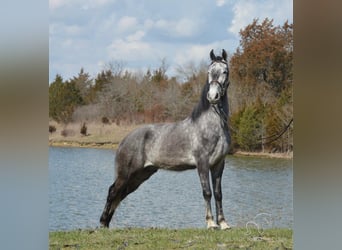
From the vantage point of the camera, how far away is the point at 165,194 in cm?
296

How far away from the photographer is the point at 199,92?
2.99 meters

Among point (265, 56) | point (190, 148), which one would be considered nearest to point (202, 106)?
point (190, 148)

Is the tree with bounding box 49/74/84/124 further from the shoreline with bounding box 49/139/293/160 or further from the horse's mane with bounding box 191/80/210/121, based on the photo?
the horse's mane with bounding box 191/80/210/121

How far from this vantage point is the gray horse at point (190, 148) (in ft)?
9.72

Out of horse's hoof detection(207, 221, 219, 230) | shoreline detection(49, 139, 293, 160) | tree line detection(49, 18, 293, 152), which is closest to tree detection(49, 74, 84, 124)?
tree line detection(49, 18, 293, 152)

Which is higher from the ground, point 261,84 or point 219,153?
point 261,84

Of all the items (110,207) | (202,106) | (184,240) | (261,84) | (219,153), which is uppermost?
(261,84)

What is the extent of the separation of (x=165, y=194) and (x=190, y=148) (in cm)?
28

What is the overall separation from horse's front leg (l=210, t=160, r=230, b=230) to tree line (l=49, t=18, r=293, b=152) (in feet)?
0.49

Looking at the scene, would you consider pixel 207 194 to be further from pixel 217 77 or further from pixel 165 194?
pixel 217 77
